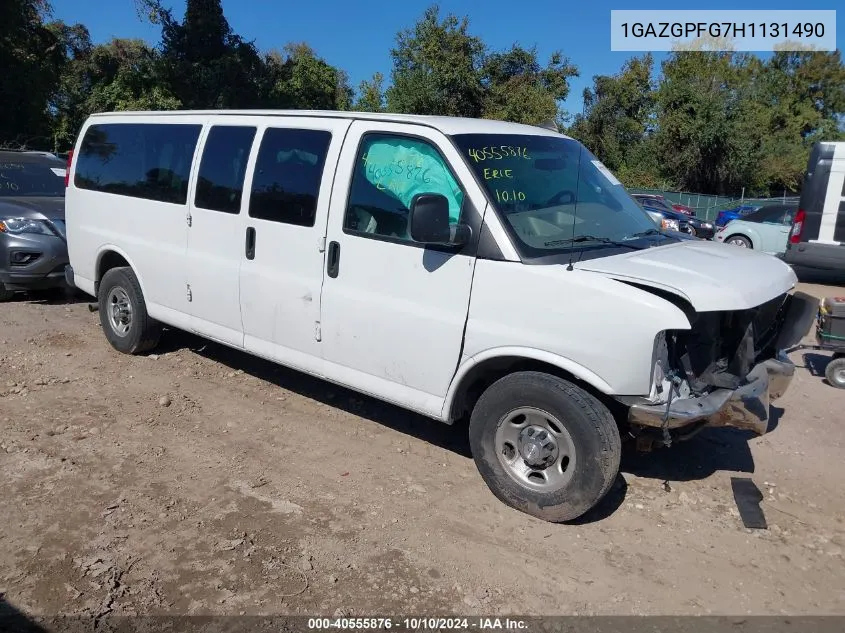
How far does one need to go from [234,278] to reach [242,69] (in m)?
31.1

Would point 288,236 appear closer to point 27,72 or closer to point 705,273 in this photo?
point 705,273

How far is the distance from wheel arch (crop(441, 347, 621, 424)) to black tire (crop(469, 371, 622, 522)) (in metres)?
0.09

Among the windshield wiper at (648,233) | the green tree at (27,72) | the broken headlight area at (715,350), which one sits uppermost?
the green tree at (27,72)

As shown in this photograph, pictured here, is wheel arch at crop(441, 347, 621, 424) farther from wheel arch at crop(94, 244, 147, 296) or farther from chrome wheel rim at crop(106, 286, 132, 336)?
chrome wheel rim at crop(106, 286, 132, 336)

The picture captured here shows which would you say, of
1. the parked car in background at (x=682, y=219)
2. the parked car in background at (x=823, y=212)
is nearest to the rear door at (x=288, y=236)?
the parked car in background at (x=823, y=212)

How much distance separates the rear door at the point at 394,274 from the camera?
412cm

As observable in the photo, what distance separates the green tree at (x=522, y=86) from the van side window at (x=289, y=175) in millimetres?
32158

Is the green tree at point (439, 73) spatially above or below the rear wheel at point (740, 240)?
above

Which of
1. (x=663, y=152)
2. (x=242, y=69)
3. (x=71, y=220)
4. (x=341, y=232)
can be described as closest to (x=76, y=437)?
(x=341, y=232)

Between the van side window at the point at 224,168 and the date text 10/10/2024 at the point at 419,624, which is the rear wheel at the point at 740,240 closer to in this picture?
the van side window at the point at 224,168

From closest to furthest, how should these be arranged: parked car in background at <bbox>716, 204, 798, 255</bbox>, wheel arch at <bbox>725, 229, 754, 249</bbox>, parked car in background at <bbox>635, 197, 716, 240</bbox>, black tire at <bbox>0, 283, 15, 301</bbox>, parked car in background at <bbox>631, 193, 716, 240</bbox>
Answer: black tire at <bbox>0, 283, 15, 301</bbox>, parked car in background at <bbox>716, 204, 798, 255</bbox>, wheel arch at <bbox>725, 229, 754, 249</bbox>, parked car in background at <bbox>635, 197, 716, 240</bbox>, parked car in background at <bbox>631, 193, 716, 240</bbox>

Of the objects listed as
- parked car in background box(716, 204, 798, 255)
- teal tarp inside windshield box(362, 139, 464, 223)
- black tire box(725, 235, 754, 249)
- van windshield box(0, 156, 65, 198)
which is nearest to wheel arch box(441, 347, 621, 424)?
teal tarp inside windshield box(362, 139, 464, 223)

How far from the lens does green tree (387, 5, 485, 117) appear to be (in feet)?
119

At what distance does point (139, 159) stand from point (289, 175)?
2.01 m
